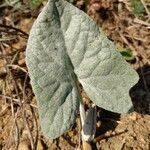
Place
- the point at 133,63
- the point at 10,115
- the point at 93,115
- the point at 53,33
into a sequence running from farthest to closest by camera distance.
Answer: the point at 133,63, the point at 10,115, the point at 93,115, the point at 53,33

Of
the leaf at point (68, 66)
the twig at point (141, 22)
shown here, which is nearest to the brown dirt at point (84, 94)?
the twig at point (141, 22)

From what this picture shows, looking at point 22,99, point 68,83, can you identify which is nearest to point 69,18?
point 68,83

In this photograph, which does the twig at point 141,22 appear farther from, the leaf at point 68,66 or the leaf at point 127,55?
the leaf at point 68,66

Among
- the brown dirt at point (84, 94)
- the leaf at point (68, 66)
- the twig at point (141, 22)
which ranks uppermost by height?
the leaf at point (68, 66)

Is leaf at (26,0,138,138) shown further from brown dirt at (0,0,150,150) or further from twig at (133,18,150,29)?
twig at (133,18,150,29)

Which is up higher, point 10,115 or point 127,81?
point 127,81

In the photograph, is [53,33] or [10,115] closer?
[53,33]

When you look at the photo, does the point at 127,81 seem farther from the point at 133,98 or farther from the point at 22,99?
the point at 22,99
